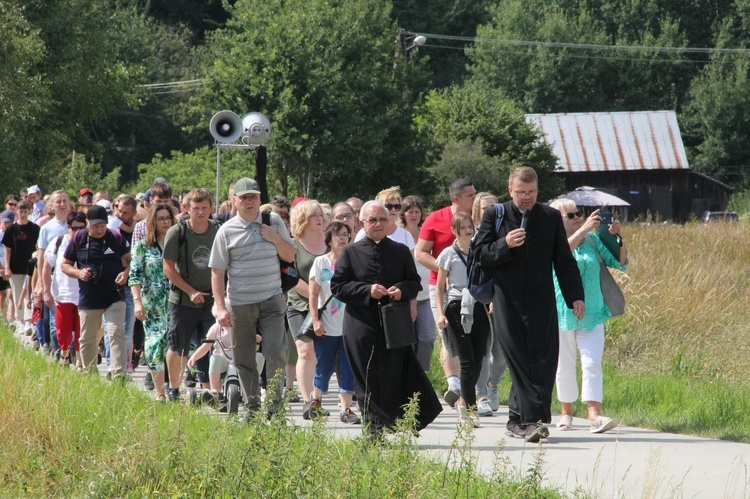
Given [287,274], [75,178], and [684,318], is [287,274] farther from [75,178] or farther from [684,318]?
[75,178]

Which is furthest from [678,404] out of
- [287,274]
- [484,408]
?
[287,274]

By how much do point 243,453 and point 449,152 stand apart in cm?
4078

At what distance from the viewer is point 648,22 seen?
75625 millimetres

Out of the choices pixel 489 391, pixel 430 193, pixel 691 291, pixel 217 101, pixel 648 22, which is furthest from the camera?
pixel 648 22

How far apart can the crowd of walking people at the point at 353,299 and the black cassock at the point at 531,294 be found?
1 cm

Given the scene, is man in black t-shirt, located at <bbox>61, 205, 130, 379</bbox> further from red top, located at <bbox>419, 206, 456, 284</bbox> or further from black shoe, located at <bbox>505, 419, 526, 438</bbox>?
black shoe, located at <bbox>505, 419, 526, 438</bbox>

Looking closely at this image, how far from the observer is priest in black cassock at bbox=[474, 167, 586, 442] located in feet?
28.2

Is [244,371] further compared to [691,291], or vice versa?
[691,291]

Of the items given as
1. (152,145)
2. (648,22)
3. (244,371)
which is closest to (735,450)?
(244,371)

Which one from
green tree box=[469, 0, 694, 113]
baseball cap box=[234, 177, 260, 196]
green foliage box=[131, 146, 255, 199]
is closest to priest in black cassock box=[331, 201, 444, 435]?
baseball cap box=[234, 177, 260, 196]

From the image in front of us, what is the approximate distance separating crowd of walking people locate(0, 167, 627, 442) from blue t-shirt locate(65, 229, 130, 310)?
0.01m

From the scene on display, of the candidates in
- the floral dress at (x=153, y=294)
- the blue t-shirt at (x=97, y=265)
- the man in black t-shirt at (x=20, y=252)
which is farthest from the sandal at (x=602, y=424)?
the man in black t-shirt at (x=20, y=252)

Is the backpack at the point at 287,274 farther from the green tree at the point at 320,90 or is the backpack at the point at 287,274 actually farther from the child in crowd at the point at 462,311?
the green tree at the point at 320,90

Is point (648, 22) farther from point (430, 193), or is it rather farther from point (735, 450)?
point (735, 450)
